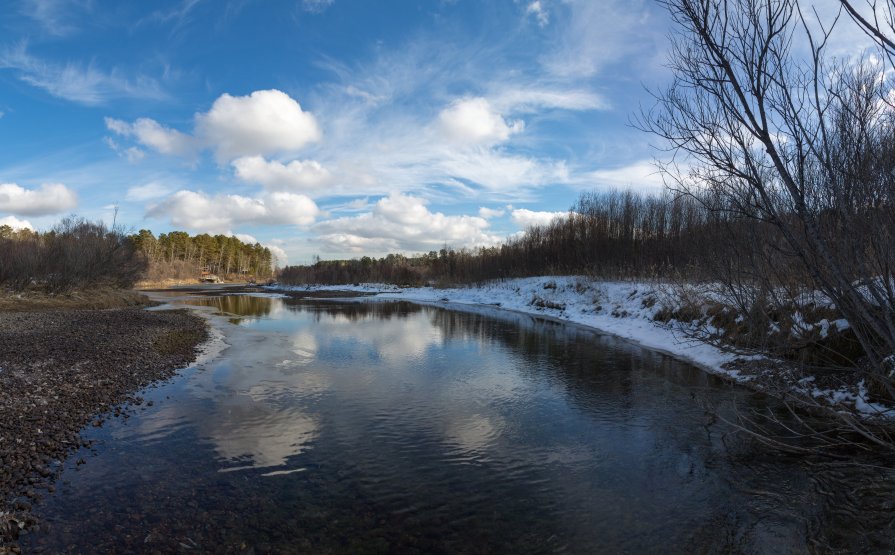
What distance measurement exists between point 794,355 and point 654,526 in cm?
1079

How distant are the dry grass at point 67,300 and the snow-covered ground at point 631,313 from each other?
3252 cm

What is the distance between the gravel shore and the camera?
685 cm

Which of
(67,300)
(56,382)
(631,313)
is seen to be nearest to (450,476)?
(56,382)

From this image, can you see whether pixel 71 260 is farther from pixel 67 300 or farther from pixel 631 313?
pixel 631 313

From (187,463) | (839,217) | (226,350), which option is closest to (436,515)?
(187,463)

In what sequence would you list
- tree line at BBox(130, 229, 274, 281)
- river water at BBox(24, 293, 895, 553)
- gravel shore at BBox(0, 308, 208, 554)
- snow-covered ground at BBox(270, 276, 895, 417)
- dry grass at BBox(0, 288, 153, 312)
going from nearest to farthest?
river water at BBox(24, 293, 895, 553), gravel shore at BBox(0, 308, 208, 554), snow-covered ground at BBox(270, 276, 895, 417), dry grass at BBox(0, 288, 153, 312), tree line at BBox(130, 229, 274, 281)

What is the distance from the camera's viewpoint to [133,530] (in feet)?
18.9

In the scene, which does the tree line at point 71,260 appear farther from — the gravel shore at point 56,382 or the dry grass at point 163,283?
the dry grass at point 163,283

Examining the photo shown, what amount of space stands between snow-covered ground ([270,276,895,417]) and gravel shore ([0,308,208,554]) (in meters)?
10.5

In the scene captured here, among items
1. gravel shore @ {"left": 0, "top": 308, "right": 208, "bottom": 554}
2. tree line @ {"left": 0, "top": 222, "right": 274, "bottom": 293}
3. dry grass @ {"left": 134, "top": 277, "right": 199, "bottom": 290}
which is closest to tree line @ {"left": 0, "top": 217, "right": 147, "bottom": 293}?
tree line @ {"left": 0, "top": 222, "right": 274, "bottom": 293}

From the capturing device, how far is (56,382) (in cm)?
1149

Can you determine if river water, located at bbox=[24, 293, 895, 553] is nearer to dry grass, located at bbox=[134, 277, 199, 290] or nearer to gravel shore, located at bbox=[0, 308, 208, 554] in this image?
gravel shore, located at bbox=[0, 308, 208, 554]

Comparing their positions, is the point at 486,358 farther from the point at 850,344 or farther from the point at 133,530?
the point at 133,530

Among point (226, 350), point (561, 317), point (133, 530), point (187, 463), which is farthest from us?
point (561, 317)
